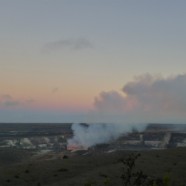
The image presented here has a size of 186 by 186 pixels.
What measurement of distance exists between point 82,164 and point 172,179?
47.7 ft

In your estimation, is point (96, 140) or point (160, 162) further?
point (96, 140)

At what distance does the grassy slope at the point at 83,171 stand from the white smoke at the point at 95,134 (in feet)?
321

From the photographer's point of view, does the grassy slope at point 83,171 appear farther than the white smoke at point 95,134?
No

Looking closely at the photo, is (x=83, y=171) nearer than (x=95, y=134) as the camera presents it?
Yes

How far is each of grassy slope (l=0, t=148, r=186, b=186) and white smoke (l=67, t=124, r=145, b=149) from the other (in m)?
97.7

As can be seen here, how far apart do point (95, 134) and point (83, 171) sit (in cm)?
12018

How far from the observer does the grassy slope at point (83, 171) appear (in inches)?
1673

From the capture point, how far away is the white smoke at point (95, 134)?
161 meters

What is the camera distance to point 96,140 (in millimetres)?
162500

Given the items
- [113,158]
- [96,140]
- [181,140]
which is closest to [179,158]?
[113,158]

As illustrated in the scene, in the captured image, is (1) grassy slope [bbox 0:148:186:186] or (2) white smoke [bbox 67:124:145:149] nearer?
(1) grassy slope [bbox 0:148:186:186]

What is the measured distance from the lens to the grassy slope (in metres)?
42.5

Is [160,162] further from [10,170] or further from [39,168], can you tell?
[10,170]

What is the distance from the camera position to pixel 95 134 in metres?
169
